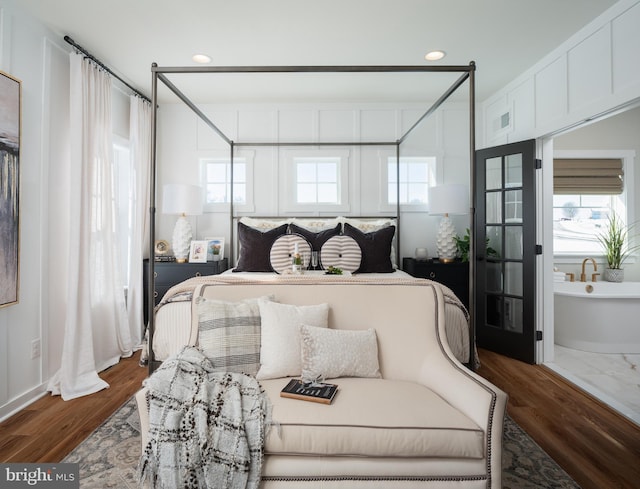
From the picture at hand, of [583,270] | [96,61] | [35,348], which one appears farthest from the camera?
[583,270]

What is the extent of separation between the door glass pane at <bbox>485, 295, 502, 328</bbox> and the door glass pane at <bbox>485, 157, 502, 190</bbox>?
44.2 inches

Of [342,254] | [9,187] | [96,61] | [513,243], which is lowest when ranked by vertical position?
[342,254]

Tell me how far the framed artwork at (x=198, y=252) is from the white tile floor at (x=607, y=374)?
344 cm

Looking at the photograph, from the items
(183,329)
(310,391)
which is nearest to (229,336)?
(310,391)

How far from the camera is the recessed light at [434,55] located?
309cm

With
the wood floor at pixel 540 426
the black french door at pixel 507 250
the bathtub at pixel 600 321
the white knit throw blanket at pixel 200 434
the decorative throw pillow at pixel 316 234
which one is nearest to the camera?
the white knit throw blanket at pixel 200 434

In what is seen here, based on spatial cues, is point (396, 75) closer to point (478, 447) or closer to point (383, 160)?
point (383, 160)

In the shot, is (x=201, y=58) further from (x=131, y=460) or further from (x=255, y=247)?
(x=131, y=460)

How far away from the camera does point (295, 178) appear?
4281 millimetres

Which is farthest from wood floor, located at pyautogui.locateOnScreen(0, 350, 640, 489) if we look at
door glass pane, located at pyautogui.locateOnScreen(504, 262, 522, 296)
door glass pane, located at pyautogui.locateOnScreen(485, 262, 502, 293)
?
door glass pane, located at pyautogui.locateOnScreen(485, 262, 502, 293)

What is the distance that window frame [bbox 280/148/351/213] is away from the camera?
4250 millimetres

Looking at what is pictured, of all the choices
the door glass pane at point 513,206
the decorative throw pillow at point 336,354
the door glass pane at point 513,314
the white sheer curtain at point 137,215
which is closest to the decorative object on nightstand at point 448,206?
the door glass pane at point 513,206

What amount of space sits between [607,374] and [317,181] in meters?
3.25

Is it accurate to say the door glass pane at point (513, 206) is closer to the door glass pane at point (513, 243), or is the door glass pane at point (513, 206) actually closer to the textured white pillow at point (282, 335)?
the door glass pane at point (513, 243)
